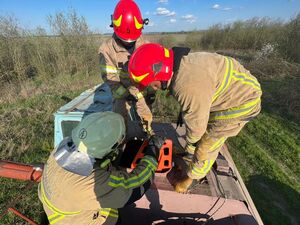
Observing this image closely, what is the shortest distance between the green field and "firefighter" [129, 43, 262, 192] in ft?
5.80

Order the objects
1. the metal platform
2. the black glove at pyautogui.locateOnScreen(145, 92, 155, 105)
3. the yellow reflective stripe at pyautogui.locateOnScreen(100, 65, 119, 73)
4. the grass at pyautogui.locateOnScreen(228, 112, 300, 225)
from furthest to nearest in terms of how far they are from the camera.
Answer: the grass at pyautogui.locateOnScreen(228, 112, 300, 225) < the black glove at pyautogui.locateOnScreen(145, 92, 155, 105) < the yellow reflective stripe at pyautogui.locateOnScreen(100, 65, 119, 73) < the metal platform

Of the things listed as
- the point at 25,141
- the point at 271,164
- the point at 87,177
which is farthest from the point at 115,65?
the point at 271,164

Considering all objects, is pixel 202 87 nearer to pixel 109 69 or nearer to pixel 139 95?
pixel 139 95

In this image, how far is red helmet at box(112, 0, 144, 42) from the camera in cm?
345

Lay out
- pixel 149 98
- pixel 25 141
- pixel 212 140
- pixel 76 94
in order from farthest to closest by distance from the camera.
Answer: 1. pixel 76 94
2. pixel 25 141
3. pixel 149 98
4. pixel 212 140

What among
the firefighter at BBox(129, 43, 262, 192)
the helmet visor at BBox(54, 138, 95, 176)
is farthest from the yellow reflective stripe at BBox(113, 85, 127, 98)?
the helmet visor at BBox(54, 138, 95, 176)

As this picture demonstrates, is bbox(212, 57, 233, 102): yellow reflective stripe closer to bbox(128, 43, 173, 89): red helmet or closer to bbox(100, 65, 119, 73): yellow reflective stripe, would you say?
bbox(128, 43, 173, 89): red helmet

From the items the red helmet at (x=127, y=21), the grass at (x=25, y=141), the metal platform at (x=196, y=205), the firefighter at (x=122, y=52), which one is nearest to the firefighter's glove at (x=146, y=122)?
the firefighter at (x=122, y=52)

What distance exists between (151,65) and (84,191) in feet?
3.51

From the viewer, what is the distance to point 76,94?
9602 millimetres

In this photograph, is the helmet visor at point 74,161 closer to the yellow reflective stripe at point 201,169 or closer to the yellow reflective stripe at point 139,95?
the yellow reflective stripe at point 201,169

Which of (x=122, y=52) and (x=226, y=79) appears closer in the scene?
(x=226, y=79)

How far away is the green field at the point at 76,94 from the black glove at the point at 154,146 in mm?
1327

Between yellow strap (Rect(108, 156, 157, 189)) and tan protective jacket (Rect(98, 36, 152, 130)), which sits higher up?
tan protective jacket (Rect(98, 36, 152, 130))
